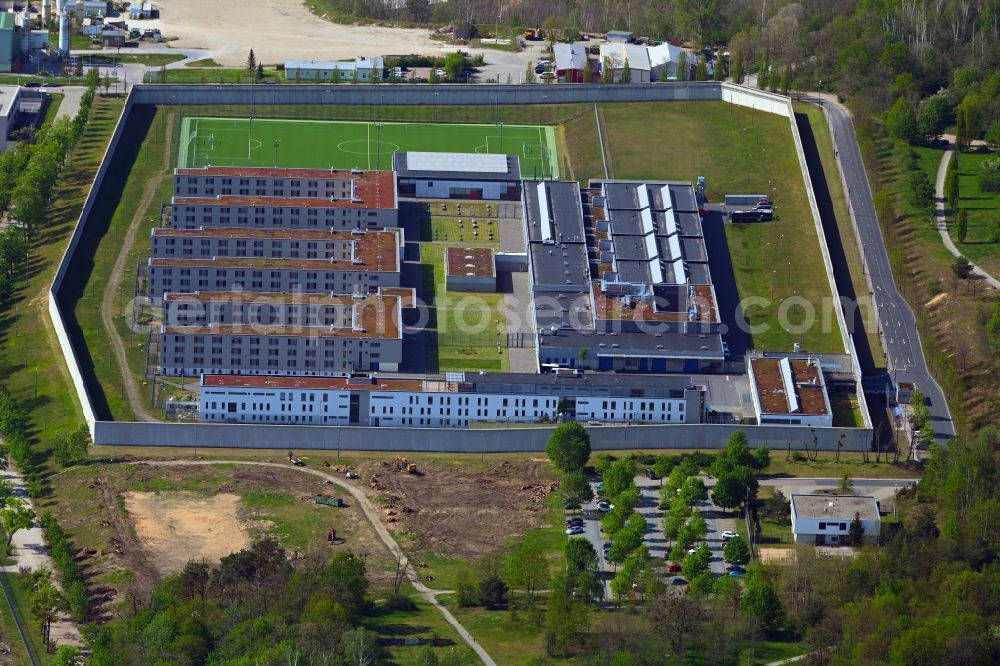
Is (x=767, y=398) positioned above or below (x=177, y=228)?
below

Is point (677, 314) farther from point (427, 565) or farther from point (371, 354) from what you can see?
point (427, 565)

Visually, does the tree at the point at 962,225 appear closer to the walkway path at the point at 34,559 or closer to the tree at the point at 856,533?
the tree at the point at 856,533

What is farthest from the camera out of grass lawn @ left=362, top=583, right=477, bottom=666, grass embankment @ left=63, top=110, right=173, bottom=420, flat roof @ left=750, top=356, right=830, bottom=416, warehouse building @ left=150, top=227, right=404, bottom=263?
warehouse building @ left=150, top=227, right=404, bottom=263

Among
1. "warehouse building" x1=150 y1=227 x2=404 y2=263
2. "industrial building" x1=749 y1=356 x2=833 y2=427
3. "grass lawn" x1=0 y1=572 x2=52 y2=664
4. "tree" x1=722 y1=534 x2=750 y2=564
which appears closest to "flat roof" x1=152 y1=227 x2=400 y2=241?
"warehouse building" x1=150 y1=227 x2=404 y2=263

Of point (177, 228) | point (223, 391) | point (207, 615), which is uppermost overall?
point (177, 228)

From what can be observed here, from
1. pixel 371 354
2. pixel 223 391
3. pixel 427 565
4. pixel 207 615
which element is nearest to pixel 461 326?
pixel 371 354

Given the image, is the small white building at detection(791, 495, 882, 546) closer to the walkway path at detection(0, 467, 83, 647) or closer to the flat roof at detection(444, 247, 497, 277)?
the flat roof at detection(444, 247, 497, 277)

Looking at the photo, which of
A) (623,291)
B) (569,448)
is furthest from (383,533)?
(623,291)
